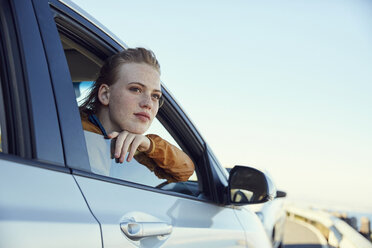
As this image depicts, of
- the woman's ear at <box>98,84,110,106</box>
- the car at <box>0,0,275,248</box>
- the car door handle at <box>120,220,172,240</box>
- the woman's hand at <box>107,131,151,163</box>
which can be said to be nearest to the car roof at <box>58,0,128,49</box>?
the car at <box>0,0,275,248</box>

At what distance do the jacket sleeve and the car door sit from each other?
0.83 m

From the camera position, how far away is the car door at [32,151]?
1221 mm

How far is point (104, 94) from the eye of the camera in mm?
2365

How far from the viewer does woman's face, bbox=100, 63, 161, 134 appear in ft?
7.40

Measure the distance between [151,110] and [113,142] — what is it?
12.5 inches

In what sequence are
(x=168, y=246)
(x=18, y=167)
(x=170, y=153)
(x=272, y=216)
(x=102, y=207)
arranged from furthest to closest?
(x=272, y=216), (x=170, y=153), (x=168, y=246), (x=102, y=207), (x=18, y=167)

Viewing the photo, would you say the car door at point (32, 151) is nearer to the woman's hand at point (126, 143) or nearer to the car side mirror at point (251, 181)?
the woman's hand at point (126, 143)

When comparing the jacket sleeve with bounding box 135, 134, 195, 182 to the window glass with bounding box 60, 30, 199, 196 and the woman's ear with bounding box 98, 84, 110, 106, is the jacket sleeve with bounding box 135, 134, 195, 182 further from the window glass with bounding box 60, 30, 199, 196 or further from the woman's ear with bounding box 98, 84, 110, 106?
the woman's ear with bounding box 98, 84, 110, 106

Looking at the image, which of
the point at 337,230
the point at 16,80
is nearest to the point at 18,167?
the point at 16,80

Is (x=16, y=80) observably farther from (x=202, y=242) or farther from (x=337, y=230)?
(x=337, y=230)

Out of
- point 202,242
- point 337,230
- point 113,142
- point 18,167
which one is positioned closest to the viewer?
point 18,167

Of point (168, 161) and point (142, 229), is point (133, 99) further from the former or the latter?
point (142, 229)

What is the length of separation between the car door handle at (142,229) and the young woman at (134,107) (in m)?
0.39

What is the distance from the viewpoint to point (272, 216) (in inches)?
237
